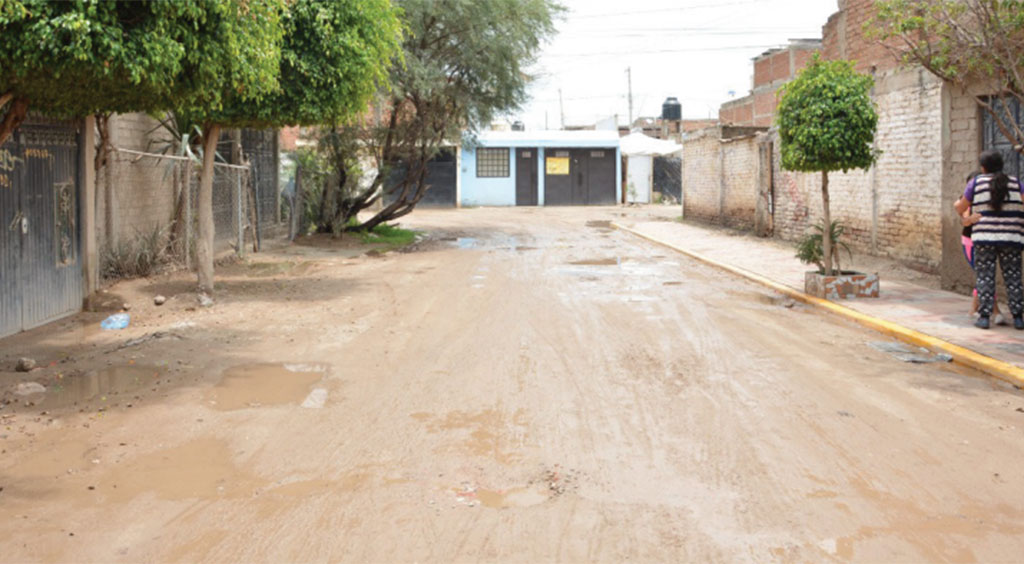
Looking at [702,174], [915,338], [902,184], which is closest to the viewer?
[915,338]

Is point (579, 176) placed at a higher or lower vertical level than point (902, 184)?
higher

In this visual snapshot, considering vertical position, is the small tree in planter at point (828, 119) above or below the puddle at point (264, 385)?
above

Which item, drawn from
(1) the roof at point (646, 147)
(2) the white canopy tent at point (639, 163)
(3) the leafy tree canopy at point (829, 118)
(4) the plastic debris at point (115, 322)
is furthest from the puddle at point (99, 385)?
(2) the white canopy tent at point (639, 163)

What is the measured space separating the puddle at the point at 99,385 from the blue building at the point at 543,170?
35359 millimetres

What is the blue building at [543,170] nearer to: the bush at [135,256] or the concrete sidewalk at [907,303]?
the concrete sidewalk at [907,303]

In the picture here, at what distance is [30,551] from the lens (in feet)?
13.9

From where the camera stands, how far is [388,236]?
2431cm

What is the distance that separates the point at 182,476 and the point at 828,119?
9.41m

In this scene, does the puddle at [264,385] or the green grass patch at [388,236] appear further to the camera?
the green grass patch at [388,236]

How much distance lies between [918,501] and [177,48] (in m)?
5.85

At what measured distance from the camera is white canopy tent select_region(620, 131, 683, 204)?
144ft

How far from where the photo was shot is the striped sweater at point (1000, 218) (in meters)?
9.49

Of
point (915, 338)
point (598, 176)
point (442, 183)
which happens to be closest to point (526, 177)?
point (598, 176)

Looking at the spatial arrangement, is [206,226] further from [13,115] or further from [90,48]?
[90,48]
